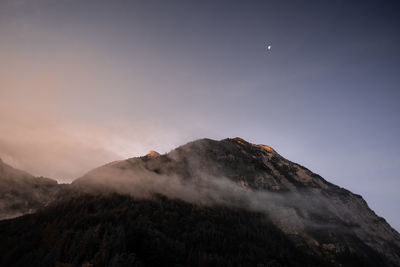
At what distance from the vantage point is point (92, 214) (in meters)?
194

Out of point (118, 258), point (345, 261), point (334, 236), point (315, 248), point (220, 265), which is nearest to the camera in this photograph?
point (118, 258)

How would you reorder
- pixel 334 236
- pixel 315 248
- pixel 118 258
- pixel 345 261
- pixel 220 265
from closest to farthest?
1. pixel 118 258
2. pixel 220 265
3. pixel 345 261
4. pixel 315 248
5. pixel 334 236

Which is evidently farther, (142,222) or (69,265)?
(142,222)

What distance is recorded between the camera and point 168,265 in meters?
148

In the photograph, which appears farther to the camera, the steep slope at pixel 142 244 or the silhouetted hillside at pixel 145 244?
the silhouetted hillside at pixel 145 244

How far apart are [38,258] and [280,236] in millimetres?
175550

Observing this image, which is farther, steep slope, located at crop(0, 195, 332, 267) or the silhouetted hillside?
the silhouetted hillside

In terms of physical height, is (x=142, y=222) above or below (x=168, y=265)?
above

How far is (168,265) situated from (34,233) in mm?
120448

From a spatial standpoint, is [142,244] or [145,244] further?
[145,244]

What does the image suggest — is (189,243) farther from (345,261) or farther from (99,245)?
(345,261)

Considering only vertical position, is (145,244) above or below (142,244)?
above

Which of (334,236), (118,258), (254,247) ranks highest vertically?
(334,236)

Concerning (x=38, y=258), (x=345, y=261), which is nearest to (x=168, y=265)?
(x=38, y=258)
